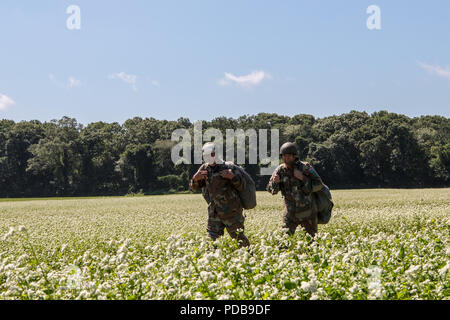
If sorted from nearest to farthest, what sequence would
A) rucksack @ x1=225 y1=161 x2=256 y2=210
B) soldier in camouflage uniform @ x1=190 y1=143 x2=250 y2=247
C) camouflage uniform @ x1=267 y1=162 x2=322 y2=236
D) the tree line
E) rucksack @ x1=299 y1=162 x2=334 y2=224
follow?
soldier in camouflage uniform @ x1=190 y1=143 x2=250 y2=247 → rucksack @ x1=225 y1=161 x2=256 y2=210 → camouflage uniform @ x1=267 y1=162 x2=322 y2=236 → rucksack @ x1=299 y1=162 x2=334 y2=224 → the tree line

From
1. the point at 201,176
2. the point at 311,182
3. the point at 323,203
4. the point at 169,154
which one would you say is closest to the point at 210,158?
the point at 201,176

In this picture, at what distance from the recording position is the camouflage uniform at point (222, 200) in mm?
8820

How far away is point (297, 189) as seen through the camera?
907 cm

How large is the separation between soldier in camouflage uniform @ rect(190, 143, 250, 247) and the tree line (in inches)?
2690

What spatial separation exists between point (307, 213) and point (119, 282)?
4421mm

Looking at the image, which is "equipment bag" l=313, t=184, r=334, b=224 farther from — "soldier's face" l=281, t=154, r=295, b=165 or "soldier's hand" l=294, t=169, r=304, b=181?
"soldier's face" l=281, t=154, r=295, b=165

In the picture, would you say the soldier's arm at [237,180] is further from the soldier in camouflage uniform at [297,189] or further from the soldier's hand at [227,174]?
the soldier in camouflage uniform at [297,189]

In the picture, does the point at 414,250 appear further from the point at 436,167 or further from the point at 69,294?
the point at 436,167

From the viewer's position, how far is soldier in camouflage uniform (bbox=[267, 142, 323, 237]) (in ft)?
29.6

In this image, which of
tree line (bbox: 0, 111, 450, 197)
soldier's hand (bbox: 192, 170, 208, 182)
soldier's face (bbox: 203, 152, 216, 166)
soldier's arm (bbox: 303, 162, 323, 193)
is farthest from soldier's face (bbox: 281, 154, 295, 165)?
tree line (bbox: 0, 111, 450, 197)

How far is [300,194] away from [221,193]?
146 centimetres

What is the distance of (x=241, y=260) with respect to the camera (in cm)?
574
